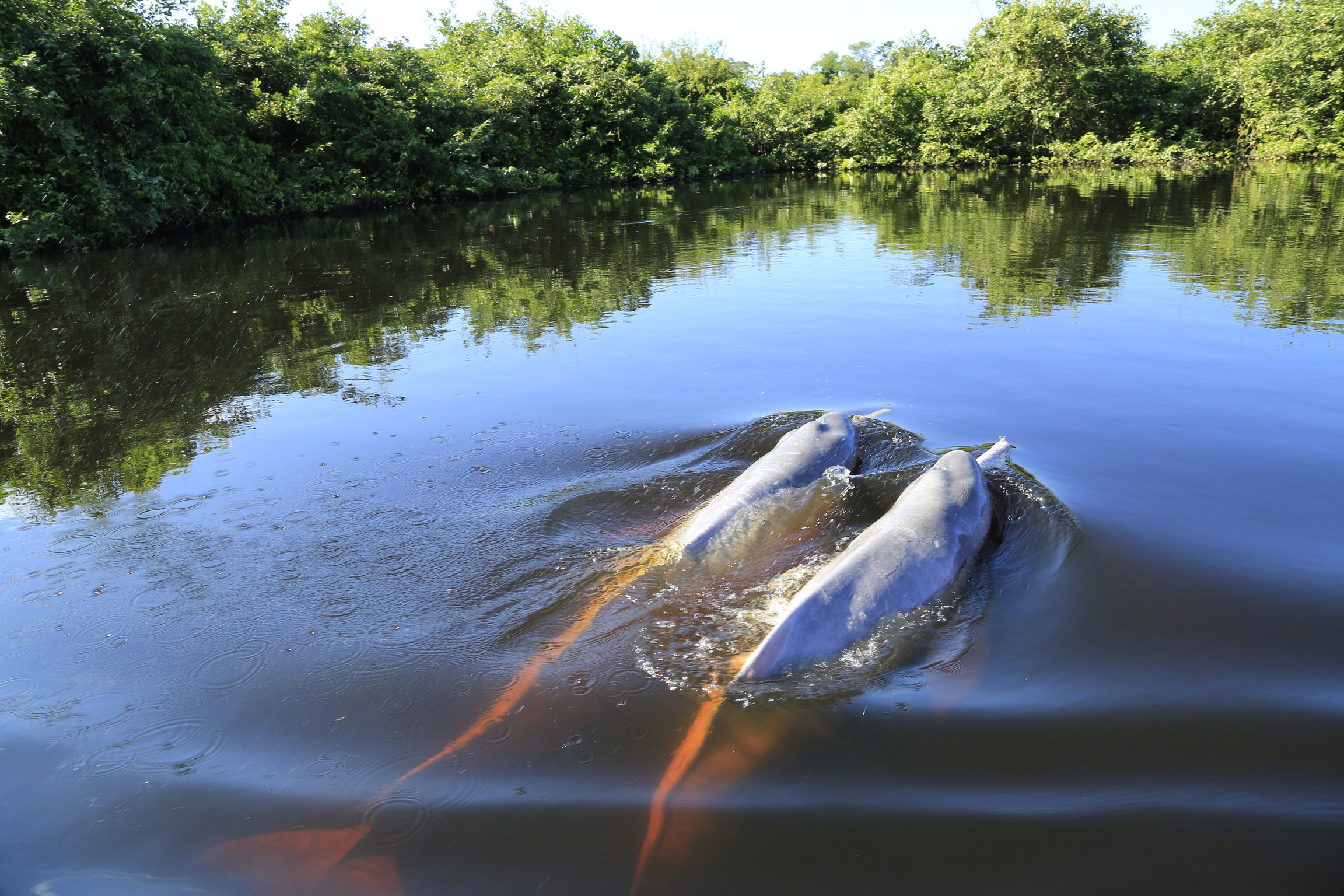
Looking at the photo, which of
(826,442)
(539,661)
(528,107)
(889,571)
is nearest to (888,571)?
(889,571)

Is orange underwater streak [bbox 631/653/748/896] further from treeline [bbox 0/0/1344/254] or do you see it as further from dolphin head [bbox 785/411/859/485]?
treeline [bbox 0/0/1344/254]

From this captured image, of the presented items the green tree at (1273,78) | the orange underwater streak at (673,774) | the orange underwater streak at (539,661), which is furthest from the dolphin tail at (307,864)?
the green tree at (1273,78)

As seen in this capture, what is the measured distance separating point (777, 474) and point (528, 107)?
139ft

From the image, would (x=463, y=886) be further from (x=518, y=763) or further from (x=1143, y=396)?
(x=1143, y=396)

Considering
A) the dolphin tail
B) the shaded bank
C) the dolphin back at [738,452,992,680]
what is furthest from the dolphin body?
the shaded bank

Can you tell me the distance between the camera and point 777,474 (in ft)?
20.8

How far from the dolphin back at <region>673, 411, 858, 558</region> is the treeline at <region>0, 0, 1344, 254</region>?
24.4 m

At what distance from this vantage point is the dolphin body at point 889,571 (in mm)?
4246

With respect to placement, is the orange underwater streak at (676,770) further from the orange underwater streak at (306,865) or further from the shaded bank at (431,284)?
the shaded bank at (431,284)

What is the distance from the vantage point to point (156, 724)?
411 centimetres

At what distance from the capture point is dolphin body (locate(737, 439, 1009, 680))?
4246mm

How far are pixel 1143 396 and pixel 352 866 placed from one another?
8.90 meters

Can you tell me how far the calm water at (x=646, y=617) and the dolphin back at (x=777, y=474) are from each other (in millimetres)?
336

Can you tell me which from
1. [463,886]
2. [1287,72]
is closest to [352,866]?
[463,886]
